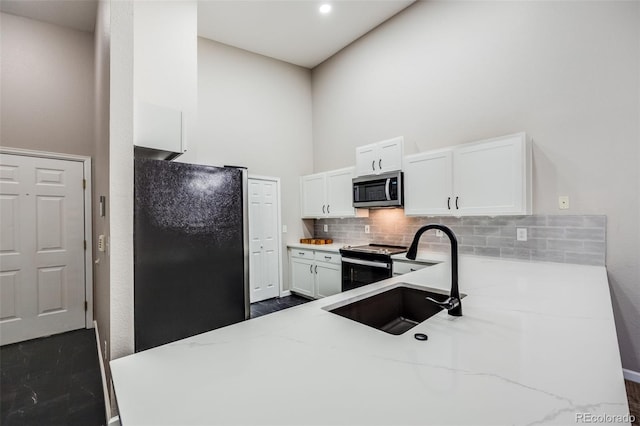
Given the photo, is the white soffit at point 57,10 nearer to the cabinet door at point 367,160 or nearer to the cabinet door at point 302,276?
the cabinet door at point 367,160

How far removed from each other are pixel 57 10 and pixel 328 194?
387 centimetres

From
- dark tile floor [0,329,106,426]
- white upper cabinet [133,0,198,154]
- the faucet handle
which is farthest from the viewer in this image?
white upper cabinet [133,0,198,154]

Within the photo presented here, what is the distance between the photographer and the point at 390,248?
12.3 feet

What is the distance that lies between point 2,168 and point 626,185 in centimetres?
593

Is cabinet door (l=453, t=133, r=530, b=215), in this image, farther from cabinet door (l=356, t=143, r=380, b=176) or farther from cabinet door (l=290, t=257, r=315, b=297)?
cabinet door (l=290, t=257, r=315, b=297)

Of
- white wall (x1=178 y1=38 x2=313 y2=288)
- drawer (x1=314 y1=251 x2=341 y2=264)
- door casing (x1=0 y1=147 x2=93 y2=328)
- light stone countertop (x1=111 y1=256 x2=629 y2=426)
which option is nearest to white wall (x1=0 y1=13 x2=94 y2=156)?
door casing (x1=0 y1=147 x2=93 y2=328)

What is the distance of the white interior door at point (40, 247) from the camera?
123 inches

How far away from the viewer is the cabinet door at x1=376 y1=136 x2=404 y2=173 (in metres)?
3.44

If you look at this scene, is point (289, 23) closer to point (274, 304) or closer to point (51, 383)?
point (274, 304)

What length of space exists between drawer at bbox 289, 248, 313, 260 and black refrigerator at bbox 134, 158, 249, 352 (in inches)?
84.9

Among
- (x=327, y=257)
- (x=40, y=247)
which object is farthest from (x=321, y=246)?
(x=40, y=247)

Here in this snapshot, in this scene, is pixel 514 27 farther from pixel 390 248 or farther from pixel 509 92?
pixel 390 248

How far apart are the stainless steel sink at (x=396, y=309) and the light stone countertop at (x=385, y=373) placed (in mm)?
343

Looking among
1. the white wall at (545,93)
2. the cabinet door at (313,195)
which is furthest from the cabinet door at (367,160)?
the cabinet door at (313,195)
